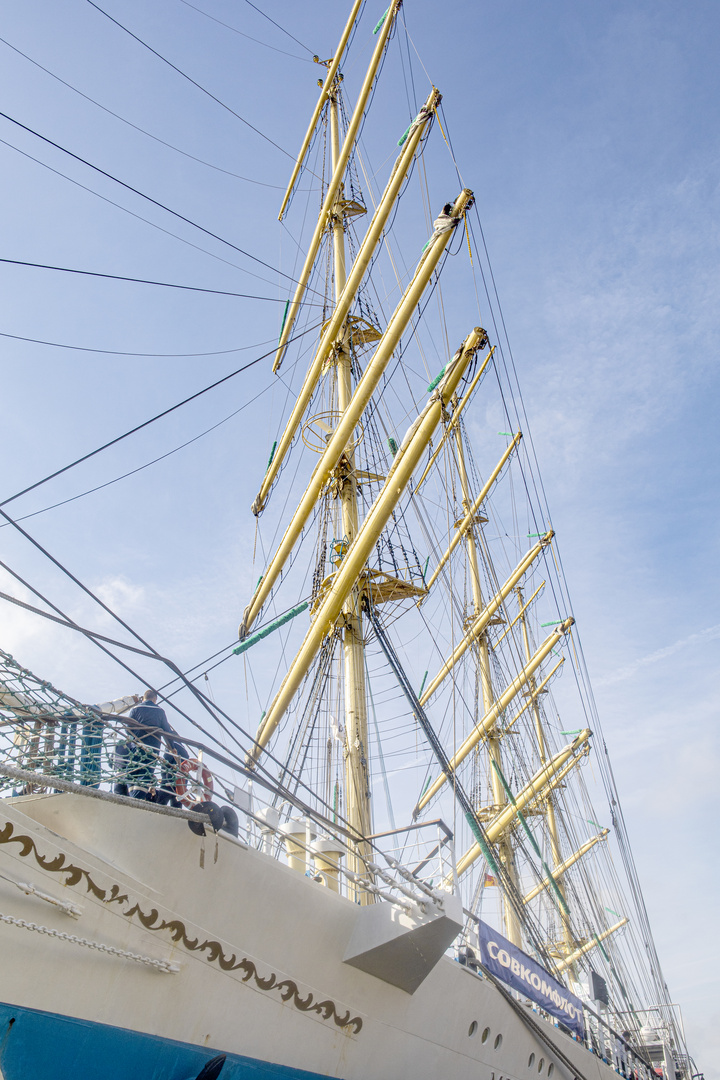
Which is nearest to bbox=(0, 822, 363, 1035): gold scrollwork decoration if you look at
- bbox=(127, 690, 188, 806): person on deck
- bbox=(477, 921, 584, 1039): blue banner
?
bbox=(127, 690, 188, 806): person on deck

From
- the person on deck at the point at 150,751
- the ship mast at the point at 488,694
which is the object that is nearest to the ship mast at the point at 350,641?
the person on deck at the point at 150,751

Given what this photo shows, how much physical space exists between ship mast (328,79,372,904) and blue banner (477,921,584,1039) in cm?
164

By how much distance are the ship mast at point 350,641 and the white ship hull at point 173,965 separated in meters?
1.39

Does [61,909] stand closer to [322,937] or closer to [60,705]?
[60,705]

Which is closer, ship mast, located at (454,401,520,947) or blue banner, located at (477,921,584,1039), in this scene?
blue banner, located at (477,921,584,1039)

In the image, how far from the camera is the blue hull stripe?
534cm

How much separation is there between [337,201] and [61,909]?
1917 centimetres

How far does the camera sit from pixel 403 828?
29.1 ft

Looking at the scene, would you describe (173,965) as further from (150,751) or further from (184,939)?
(150,751)

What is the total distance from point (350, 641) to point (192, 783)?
8.26m

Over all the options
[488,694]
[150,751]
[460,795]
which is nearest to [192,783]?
[150,751]

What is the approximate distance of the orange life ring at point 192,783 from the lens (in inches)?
253

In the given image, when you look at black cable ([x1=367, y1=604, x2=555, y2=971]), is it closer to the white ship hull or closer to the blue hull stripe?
the white ship hull

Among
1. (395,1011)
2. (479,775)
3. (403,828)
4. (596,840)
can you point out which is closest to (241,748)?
(403,828)
